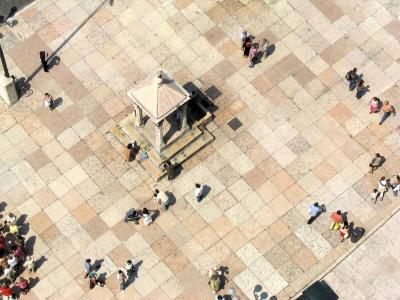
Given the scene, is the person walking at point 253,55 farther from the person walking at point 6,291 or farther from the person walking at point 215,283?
the person walking at point 6,291

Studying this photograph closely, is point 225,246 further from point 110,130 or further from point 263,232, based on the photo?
point 110,130

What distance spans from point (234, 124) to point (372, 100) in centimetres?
821

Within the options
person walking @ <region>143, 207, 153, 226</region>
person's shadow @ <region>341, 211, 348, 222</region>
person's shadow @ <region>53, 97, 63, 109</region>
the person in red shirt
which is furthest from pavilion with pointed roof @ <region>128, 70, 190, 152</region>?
the person in red shirt

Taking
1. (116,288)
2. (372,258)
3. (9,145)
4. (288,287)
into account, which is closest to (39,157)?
(9,145)

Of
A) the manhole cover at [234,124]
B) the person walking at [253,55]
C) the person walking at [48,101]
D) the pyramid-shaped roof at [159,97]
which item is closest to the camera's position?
the pyramid-shaped roof at [159,97]

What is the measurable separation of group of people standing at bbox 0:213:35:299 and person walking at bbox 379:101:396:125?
21.6 m

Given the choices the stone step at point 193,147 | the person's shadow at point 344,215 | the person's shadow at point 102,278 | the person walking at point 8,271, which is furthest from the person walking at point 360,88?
the person walking at point 8,271

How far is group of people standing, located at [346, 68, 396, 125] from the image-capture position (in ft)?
147

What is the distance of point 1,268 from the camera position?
133 ft

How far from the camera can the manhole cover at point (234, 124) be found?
148ft

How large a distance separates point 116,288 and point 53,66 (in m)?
14.5

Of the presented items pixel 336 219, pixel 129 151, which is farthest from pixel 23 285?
pixel 336 219

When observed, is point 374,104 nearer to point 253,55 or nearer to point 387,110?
point 387,110

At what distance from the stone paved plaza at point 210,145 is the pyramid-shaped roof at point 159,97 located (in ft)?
16.8
